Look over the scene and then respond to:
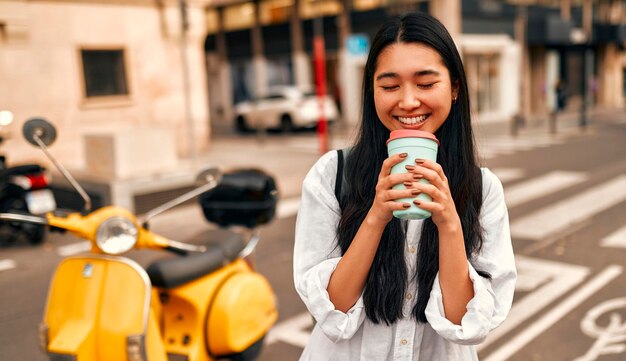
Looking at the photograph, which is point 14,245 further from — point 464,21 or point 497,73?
point 497,73

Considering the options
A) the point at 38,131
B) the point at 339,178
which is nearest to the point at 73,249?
the point at 38,131

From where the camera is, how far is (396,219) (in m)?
1.58

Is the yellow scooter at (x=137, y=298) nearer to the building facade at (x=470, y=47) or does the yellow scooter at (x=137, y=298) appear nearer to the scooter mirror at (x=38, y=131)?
the scooter mirror at (x=38, y=131)

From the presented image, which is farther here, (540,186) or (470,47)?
(470,47)

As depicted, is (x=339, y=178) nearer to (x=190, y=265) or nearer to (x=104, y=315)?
(x=104, y=315)

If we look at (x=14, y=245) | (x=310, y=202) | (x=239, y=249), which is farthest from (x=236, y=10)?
(x=310, y=202)

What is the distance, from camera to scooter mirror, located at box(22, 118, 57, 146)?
2.81m

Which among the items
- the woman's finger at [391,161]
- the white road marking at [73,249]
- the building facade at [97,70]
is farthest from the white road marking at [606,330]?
the building facade at [97,70]

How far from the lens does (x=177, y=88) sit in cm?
1403

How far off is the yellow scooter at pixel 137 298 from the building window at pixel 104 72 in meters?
10.1

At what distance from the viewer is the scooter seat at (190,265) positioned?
305 cm

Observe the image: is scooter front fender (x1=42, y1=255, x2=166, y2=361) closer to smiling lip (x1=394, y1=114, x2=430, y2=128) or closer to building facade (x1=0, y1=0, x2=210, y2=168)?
smiling lip (x1=394, y1=114, x2=430, y2=128)

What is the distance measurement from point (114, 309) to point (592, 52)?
33136 mm

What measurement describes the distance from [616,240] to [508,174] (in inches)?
182
